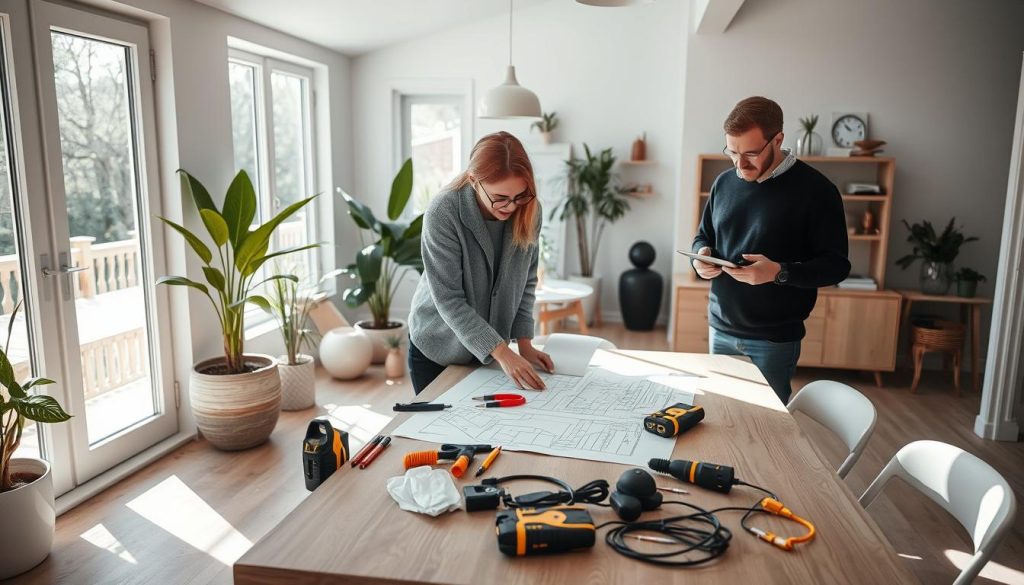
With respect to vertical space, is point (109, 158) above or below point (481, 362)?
above

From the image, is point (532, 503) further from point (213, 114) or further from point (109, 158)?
point (213, 114)

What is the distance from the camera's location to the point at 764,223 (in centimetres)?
214

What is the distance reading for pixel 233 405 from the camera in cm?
330

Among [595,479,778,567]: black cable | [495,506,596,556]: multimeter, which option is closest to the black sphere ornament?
[595,479,778,567]: black cable

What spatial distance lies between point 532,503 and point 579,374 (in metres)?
0.77

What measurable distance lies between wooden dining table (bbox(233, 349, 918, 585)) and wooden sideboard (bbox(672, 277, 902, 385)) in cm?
361

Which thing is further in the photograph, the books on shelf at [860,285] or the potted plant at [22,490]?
the books on shelf at [860,285]

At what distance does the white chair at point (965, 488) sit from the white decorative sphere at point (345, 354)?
138 inches

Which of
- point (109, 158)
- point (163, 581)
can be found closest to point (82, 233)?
point (109, 158)

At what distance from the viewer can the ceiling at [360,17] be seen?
4.16 metres

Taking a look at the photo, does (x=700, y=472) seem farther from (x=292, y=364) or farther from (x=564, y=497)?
(x=292, y=364)

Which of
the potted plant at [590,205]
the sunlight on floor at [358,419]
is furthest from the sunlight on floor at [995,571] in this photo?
the potted plant at [590,205]

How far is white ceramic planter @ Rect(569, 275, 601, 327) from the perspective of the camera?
6090mm

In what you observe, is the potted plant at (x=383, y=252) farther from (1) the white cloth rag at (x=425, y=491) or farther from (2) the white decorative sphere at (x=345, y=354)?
(1) the white cloth rag at (x=425, y=491)
